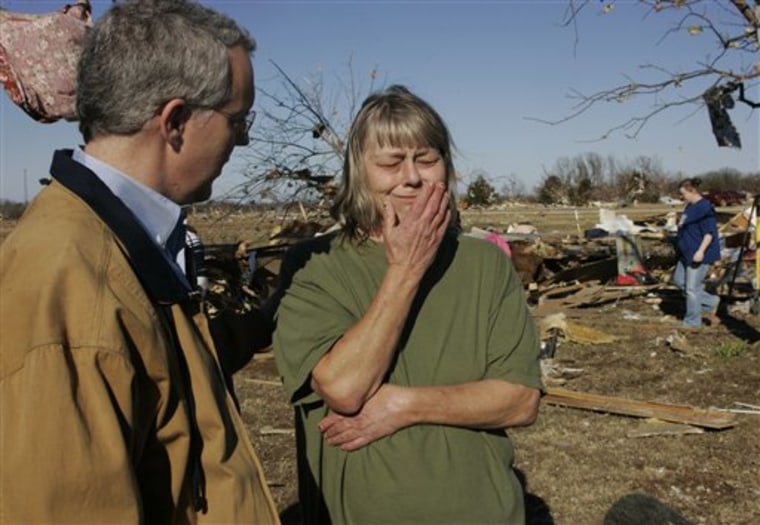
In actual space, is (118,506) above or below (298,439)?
above

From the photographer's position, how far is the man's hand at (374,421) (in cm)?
199

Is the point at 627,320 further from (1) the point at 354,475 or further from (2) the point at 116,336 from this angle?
(2) the point at 116,336

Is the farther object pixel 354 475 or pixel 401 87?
pixel 401 87

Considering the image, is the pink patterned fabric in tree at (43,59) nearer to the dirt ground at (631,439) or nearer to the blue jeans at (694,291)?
the dirt ground at (631,439)

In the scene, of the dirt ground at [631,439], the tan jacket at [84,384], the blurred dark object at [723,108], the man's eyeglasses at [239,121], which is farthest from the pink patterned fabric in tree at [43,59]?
the blurred dark object at [723,108]

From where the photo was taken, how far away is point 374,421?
2.00m

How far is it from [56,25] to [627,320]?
36.2 ft

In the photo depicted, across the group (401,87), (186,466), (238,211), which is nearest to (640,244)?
(238,211)

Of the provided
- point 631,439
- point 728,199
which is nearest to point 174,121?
point 631,439

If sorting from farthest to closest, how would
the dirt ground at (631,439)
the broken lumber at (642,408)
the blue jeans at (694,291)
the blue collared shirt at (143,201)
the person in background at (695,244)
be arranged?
the blue jeans at (694,291) < the person in background at (695,244) < the broken lumber at (642,408) < the dirt ground at (631,439) < the blue collared shirt at (143,201)

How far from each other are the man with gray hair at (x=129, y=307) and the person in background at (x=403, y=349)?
0.54 m

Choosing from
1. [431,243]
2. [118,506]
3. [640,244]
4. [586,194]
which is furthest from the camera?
[586,194]

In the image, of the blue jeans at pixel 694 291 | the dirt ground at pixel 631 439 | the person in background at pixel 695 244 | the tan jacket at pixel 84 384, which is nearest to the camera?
the tan jacket at pixel 84 384

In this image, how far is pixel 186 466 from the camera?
1326 mm
